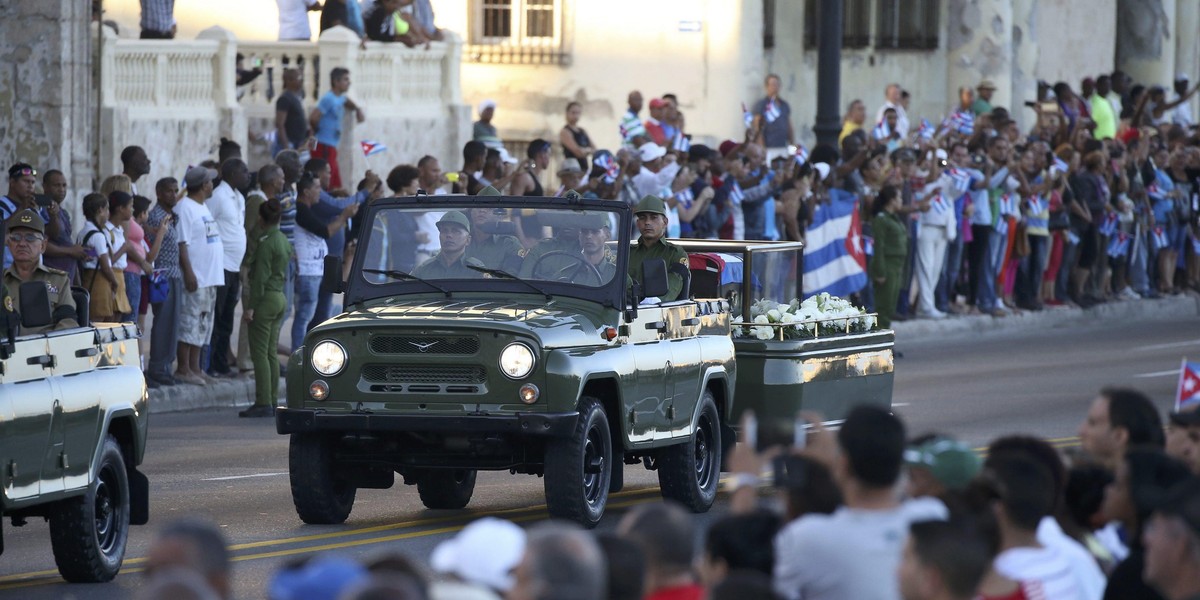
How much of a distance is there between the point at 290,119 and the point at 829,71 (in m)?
6.50

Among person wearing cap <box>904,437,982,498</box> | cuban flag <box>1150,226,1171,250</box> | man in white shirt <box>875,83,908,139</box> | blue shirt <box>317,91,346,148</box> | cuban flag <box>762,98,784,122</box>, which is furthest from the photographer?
cuban flag <box>762,98,784,122</box>

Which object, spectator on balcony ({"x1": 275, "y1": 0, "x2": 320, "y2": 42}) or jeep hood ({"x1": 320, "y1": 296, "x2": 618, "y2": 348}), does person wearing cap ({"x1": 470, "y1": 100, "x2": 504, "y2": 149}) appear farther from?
jeep hood ({"x1": 320, "y1": 296, "x2": 618, "y2": 348})

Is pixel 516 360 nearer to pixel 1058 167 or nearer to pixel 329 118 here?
pixel 329 118

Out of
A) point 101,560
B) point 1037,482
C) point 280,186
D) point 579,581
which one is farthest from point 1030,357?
point 579,581

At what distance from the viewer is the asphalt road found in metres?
11.8

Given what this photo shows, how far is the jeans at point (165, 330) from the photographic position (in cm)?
1858

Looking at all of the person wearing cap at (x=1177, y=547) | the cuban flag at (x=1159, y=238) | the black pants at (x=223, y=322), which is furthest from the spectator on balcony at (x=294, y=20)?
the person wearing cap at (x=1177, y=547)

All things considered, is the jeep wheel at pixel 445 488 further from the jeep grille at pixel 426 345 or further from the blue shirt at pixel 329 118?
the blue shirt at pixel 329 118

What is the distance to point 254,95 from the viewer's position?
2809 cm

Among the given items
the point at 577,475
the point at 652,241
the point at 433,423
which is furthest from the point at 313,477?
the point at 652,241

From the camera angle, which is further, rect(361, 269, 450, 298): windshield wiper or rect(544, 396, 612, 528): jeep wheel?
rect(361, 269, 450, 298): windshield wiper

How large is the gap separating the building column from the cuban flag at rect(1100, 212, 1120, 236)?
1391 cm

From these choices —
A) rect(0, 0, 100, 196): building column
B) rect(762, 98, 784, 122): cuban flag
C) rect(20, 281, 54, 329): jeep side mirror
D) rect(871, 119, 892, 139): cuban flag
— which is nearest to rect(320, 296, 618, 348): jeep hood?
rect(20, 281, 54, 329): jeep side mirror

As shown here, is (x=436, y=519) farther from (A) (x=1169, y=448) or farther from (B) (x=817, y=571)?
(B) (x=817, y=571)
